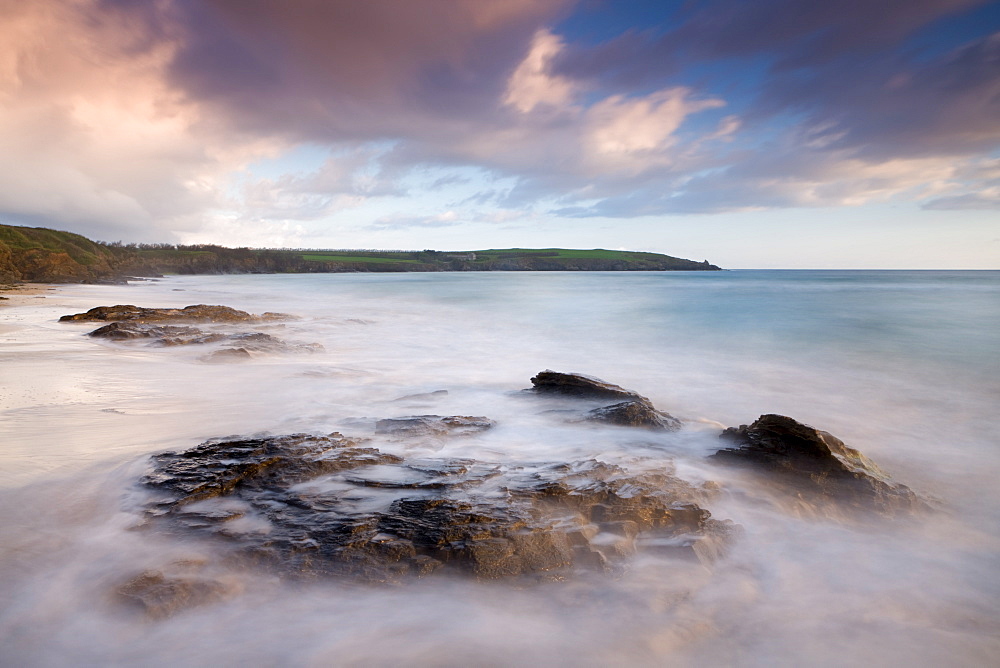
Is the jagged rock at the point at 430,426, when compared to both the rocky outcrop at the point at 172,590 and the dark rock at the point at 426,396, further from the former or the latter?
the rocky outcrop at the point at 172,590

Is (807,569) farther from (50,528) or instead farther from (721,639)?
(50,528)

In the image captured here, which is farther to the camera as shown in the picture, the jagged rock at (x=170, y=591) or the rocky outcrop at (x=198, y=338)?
the rocky outcrop at (x=198, y=338)

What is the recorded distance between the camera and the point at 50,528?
3377 millimetres

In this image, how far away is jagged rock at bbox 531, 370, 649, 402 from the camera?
23.3ft

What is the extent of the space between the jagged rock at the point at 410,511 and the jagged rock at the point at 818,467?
42.1 inches

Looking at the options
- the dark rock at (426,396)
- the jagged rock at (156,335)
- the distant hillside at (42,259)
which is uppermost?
the distant hillside at (42,259)

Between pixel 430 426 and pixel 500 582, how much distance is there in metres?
2.72

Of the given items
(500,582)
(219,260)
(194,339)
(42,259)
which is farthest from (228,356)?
(219,260)

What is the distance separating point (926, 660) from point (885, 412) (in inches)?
260

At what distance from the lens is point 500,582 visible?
2.98 meters

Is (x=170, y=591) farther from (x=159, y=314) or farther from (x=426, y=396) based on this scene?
(x=159, y=314)

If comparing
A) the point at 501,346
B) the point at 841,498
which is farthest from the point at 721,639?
the point at 501,346

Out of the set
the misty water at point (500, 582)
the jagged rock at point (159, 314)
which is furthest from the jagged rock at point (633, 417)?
the jagged rock at point (159, 314)

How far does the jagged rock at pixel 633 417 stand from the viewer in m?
6.12
